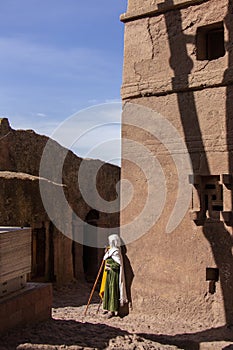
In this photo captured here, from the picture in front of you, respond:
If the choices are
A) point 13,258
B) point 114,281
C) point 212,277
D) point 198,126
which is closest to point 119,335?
point 114,281

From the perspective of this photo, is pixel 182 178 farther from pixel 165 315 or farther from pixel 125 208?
pixel 165 315

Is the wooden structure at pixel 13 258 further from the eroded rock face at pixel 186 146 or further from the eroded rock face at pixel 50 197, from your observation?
the eroded rock face at pixel 50 197

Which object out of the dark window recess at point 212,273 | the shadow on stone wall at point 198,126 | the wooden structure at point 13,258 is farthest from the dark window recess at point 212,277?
the wooden structure at point 13,258

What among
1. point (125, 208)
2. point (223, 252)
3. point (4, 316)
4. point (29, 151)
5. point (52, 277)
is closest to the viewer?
point (4, 316)

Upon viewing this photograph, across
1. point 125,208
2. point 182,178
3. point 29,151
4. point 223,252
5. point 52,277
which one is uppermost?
point 29,151

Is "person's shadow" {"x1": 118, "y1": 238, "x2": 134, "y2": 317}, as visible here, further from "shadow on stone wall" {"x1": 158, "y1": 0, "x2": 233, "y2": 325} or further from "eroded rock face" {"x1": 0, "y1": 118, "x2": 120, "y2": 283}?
"eroded rock face" {"x1": 0, "y1": 118, "x2": 120, "y2": 283}

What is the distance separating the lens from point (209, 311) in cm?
648

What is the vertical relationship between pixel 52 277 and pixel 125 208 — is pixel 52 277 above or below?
below

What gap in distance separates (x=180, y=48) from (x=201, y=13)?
0.62 meters

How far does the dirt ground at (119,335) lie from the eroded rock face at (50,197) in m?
5.08

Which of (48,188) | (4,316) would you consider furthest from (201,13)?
(48,188)

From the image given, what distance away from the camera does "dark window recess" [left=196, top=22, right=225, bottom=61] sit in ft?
22.8

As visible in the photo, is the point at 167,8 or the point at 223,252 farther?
the point at 167,8

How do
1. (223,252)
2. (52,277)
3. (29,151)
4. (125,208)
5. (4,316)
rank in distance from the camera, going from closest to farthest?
(4,316) → (223,252) → (125,208) → (52,277) → (29,151)
